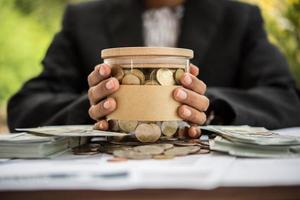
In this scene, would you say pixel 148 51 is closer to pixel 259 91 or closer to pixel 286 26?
pixel 259 91

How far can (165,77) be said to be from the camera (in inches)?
22.9

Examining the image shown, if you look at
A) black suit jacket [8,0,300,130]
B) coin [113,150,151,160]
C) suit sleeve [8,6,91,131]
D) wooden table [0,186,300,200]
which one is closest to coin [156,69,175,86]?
coin [113,150,151,160]

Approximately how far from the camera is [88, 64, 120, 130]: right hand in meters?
0.59

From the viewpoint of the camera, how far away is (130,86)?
58cm

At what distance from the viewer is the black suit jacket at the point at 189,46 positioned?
1.12 m

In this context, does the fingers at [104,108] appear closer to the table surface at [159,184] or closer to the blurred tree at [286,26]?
the table surface at [159,184]

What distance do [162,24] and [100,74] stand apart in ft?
2.27

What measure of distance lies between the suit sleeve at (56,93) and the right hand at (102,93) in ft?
0.80

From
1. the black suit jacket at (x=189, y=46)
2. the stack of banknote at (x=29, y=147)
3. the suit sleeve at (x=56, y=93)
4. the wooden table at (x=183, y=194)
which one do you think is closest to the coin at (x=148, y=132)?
the stack of banknote at (x=29, y=147)

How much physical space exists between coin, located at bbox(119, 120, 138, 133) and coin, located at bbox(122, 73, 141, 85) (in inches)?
2.1

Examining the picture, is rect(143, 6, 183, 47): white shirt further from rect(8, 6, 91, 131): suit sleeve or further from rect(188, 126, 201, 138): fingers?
rect(188, 126, 201, 138): fingers

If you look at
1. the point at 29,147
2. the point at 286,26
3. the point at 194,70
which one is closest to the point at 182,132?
the point at 194,70

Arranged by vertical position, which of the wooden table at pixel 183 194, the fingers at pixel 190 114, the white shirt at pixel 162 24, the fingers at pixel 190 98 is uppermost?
the white shirt at pixel 162 24

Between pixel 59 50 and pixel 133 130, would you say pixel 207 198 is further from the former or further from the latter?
pixel 59 50
